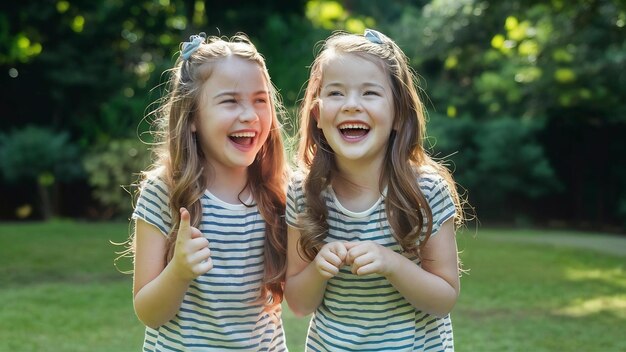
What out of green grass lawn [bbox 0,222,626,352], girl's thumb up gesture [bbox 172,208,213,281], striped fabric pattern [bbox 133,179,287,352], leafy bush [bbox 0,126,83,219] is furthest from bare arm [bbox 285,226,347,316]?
leafy bush [bbox 0,126,83,219]

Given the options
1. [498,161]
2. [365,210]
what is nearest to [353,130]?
[365,210]

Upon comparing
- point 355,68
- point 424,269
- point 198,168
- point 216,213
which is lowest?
point 424,269

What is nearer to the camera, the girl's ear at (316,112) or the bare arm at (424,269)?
the bare arm at (424,269)

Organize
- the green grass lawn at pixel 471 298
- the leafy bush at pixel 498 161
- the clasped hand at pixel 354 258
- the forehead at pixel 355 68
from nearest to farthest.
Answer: the clasped hand at pixel 354 258, the forehead at pixel 355 68, the green grass lawn at pixel 471 298, the leafy bush at pixel 498 161

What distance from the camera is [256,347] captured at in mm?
2557

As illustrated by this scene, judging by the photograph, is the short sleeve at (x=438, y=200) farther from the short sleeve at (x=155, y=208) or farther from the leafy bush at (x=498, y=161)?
the leafy bush at (x=498, y=161)

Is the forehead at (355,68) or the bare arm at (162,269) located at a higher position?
the forehead at (355,68)

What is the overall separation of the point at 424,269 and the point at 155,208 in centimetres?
81

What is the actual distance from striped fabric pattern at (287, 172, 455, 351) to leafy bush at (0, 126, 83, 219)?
13366 mm

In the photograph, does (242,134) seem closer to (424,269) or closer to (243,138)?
(243,138)

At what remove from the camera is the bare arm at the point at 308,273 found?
2.20m

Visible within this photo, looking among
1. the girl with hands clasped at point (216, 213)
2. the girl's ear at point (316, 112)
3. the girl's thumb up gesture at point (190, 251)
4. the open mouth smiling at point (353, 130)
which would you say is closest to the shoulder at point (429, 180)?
the open mouth smiling at point (353, 130)

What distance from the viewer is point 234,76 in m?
2.57

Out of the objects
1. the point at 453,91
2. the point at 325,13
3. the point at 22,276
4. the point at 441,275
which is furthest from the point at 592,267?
the point at 325,13
